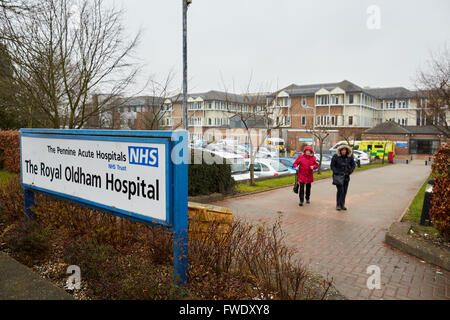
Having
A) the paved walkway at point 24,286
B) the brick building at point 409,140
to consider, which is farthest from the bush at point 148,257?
the brick building at point 409,140

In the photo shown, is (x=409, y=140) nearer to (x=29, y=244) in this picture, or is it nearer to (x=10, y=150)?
(x=10, y=150)

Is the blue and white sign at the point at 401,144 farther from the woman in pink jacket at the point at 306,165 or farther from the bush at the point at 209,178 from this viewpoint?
the woman in pink jacket at the point at 306,165

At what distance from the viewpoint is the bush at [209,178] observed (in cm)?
1013

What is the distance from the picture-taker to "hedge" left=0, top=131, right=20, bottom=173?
14.4m

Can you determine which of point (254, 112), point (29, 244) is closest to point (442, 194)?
point (29, 244)

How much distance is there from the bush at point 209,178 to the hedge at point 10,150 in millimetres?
8771

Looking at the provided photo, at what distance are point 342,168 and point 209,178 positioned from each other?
394cm

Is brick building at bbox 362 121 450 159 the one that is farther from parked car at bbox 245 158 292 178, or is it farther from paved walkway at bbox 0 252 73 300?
paved walkway at bbox 0 252 73 300

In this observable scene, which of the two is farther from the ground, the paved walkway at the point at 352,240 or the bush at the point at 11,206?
the bush at the point at 11,206

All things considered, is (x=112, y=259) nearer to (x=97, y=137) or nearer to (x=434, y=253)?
(x=97, y=137)

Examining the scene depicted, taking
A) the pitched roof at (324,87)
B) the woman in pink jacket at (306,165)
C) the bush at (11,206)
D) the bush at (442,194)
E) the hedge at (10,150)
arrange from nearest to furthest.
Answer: the bush at (442,194) < the bush at (11,206) < the woman in pink jacket at (306,165) < the hedge at (10,150) < the pitched roof at (324,87)

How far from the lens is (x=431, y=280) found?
4.50 m
